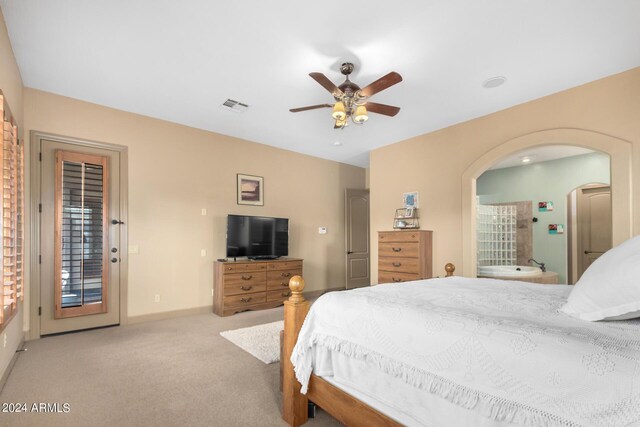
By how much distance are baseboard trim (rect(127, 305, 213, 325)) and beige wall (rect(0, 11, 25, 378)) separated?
114cm

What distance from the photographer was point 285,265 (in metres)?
5.50

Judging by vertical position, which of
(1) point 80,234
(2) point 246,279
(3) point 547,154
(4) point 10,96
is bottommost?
(2) point 246,279

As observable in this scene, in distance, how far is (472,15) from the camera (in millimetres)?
2516

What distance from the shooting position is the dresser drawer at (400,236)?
477 centimetres

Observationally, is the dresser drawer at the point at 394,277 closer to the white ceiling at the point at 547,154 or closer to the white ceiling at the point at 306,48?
the white ceiling at the point at 306,48

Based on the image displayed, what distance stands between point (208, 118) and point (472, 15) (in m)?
3.51

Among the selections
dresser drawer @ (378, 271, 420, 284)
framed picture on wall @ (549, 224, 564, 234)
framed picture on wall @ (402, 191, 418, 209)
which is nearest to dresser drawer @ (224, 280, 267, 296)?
dresser drawer @ (378, 271, 420, 284)

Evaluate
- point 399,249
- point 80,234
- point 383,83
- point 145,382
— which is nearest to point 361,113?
point 383,83

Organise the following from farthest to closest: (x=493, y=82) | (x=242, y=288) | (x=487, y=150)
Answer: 1. (x=242, y=288)
2. (x=487, y=150)
3. (x=493, y=82)

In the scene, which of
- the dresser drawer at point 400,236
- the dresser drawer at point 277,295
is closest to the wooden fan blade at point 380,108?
the dresser drawer at point 400,236

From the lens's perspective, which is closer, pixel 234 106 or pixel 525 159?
pixel 234 106

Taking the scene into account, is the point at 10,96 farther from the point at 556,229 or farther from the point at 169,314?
the point at 556,229

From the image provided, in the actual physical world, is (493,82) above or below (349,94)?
above

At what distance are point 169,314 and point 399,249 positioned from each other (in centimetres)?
345
